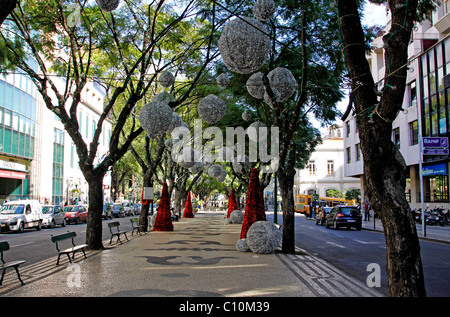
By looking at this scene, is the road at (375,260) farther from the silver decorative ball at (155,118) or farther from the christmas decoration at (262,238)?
the silver decorative ball at (155,118)

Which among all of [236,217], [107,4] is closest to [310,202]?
[236,217]

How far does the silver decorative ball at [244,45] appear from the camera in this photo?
7309 mm

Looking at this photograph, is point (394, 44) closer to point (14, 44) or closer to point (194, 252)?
point (194, 252)

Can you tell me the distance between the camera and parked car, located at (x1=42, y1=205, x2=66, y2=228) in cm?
2661

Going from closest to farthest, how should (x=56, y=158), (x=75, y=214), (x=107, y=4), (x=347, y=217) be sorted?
1. (x=107, y=4)
2. (x=347, y=217)
3. (x=75, y=214)
4. (x=56, y=158)

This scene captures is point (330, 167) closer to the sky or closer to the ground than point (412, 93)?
closer to the ground

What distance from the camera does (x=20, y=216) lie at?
75.2 feet

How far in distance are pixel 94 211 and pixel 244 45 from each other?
803 centimetres

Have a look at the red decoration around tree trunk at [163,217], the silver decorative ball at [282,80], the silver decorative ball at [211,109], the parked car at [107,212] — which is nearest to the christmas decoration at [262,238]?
the silver decorative ball at [211,109]

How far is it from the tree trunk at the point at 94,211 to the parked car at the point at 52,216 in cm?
1585

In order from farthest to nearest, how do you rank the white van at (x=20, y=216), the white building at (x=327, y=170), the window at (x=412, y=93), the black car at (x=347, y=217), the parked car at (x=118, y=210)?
the white building at (x=327, y=170) → the parked car at (x=118, y=210) → the window at (x=412, y=93) → the black car at (x=347, y=217) → the white van at (x=20, y=216)

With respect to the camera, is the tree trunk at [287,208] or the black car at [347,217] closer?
the tree trunk at [287,208]

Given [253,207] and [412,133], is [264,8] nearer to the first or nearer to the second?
→ [253,207]

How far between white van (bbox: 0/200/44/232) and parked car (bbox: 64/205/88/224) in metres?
5.95
